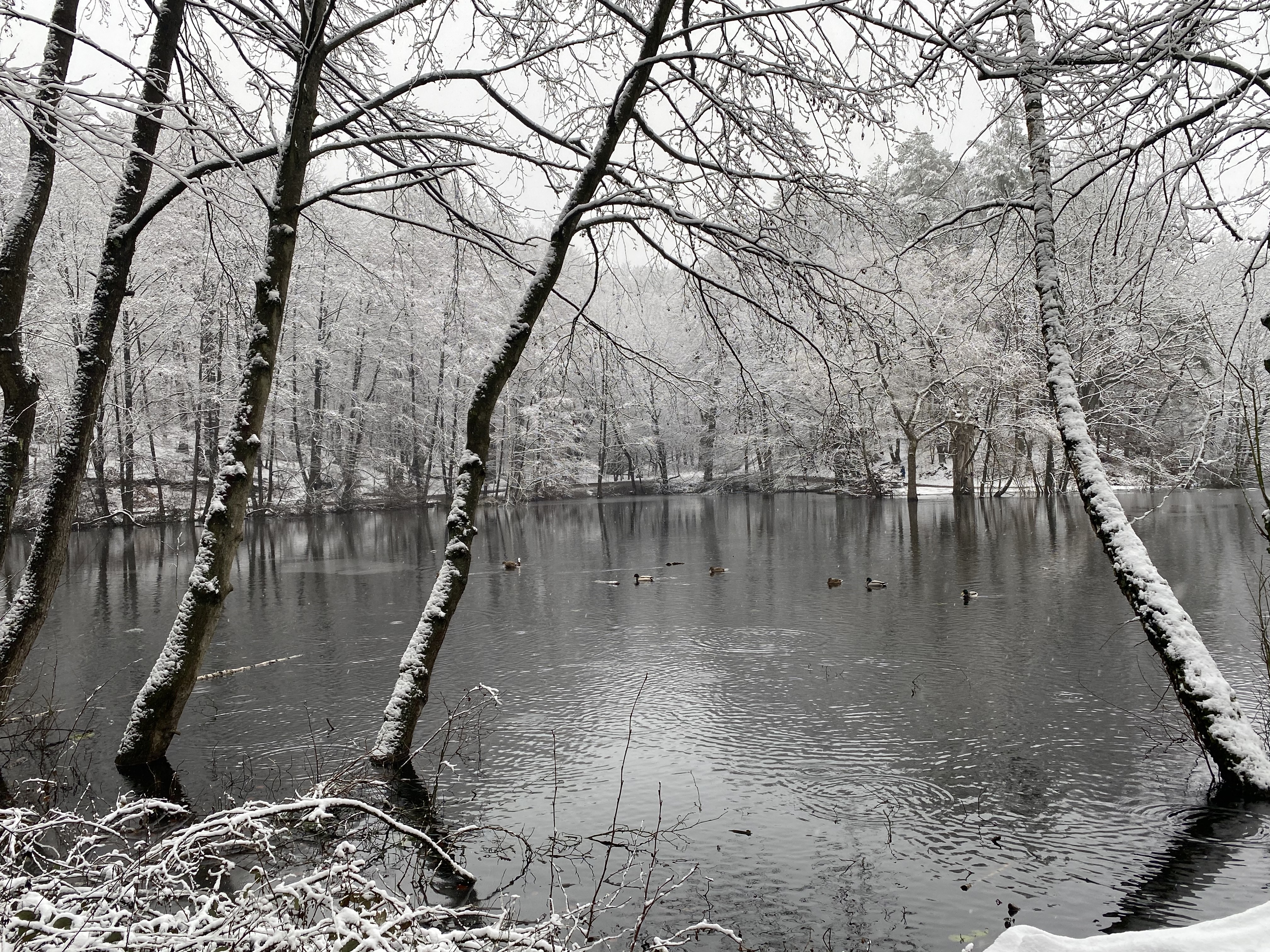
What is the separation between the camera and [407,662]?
699 centimetres

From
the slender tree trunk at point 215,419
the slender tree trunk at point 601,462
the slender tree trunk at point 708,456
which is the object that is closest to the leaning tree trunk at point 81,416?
the slender tree trunk at point 215,419

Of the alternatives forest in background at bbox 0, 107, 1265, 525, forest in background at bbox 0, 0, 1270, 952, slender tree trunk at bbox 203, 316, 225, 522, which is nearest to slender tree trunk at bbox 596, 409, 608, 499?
forest in background at bbox 0, 107, 1265, 525

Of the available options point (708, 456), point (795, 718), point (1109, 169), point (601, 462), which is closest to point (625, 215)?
point (1109, 169)

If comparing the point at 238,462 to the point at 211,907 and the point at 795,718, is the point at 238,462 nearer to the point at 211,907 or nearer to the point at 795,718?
the point at 211,907

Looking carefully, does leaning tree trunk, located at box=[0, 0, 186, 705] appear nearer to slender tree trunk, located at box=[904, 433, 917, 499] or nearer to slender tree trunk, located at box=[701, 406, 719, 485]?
slender tree trunk, located at box=[904, 433, 917, 499]

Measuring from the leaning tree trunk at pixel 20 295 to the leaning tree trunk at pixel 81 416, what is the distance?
0.83 ft

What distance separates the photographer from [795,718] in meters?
8.79

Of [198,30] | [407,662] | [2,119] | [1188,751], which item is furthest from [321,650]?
[2,119]

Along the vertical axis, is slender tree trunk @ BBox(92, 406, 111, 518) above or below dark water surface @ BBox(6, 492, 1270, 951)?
above

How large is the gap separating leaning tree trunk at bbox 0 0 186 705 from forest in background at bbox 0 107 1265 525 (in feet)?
1.69

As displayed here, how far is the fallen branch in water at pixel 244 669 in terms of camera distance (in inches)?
416

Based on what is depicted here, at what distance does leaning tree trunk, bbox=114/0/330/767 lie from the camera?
6.49 metres

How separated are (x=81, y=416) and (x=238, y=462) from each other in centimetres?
117

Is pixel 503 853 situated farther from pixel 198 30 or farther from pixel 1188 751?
pixel 198 30
